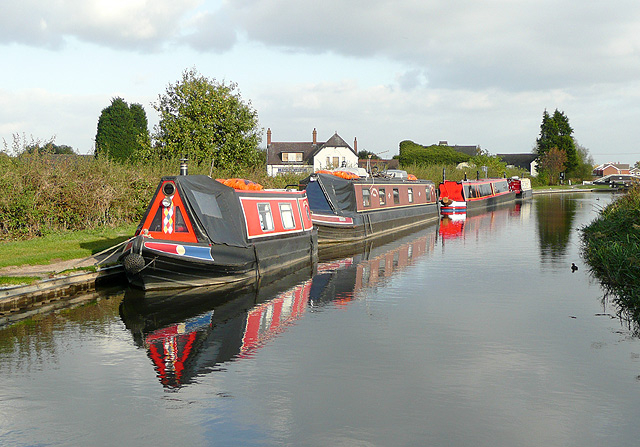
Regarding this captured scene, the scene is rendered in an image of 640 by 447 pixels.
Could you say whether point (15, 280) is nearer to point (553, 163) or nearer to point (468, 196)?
point (468, 196)

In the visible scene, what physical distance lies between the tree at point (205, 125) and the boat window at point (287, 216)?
34.6 ft

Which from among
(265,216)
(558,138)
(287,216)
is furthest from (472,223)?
(558,138)

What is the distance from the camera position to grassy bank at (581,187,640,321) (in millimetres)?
12695

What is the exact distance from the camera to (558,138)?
322 feet

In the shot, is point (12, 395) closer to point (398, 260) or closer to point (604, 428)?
point (604, 428)

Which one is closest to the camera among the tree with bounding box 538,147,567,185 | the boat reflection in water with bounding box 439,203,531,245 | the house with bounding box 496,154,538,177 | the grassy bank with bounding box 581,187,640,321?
the grassy bank with bounding box 581,187,640,321

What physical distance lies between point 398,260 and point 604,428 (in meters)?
13.2

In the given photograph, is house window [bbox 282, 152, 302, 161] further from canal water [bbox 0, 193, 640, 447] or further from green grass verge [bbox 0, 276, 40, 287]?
green grass verge [bbox 0, 276, 40, 287]

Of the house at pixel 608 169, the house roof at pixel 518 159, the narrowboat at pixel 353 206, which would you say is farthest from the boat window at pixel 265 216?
the house at pixel 608 169

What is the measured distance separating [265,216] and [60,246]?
487 cm

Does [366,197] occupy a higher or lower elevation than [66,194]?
lower

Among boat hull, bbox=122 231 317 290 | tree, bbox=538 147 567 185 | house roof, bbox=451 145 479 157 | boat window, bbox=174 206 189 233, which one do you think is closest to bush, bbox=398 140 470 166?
tree, bbox=538 147 567 185

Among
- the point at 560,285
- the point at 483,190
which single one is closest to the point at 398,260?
the point at 560,285

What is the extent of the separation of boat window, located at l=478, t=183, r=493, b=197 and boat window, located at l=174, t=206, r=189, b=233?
1376 inches
